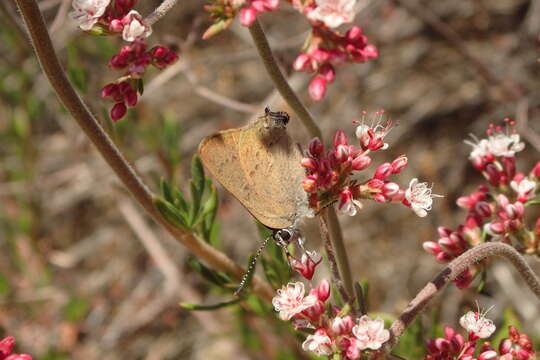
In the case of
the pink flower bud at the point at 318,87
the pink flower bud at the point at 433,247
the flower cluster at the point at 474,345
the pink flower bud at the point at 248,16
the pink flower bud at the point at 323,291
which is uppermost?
the pink flower bud at the point at 248,16

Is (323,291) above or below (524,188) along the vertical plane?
above

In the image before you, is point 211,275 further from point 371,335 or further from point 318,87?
point 318,87

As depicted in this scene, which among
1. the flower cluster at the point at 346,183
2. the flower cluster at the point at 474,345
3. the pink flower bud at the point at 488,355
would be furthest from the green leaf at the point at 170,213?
the pink flower bud at the point at 488,355

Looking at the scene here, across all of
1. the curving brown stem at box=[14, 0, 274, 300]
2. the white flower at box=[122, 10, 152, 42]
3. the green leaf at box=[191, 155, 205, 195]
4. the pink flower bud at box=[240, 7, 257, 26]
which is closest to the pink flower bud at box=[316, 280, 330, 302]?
the curving brown stem at box=[14, 0, 274, 300]

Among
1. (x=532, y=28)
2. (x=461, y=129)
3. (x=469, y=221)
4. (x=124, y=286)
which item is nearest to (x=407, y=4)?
(x=532, y=28)

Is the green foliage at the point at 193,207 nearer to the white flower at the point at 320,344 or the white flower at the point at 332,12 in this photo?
the white flower at the point at 320,344

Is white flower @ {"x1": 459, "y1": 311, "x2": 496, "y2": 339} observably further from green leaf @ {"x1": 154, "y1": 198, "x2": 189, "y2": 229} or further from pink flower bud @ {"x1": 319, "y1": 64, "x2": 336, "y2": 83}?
green leaf @ {"x1": 154, "y1": 198, "x2": 189, "y2": 229}

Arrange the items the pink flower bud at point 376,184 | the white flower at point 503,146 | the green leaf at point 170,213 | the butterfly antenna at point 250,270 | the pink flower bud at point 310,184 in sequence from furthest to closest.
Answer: the white flower at point 503,146
the butterfly antenna at point 250,270
the green leaf at point 170,213
the pink flower bud at point 376,184
the pink flower bud at point 310,184

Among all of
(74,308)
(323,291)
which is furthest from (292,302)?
(74,308)
